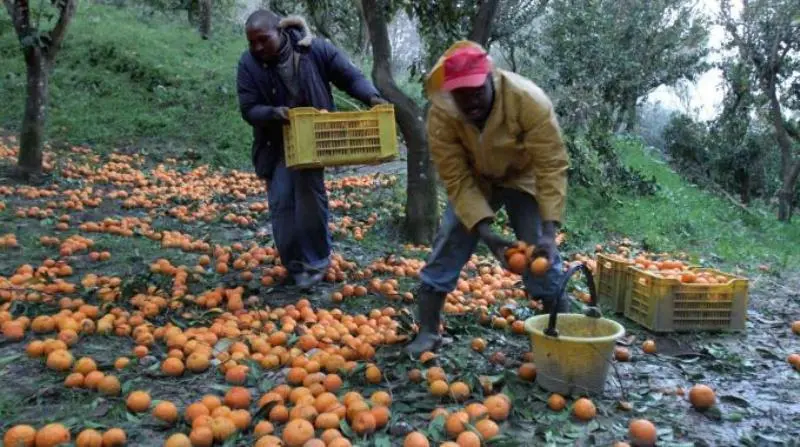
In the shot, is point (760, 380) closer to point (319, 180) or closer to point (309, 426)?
point (309, 426)

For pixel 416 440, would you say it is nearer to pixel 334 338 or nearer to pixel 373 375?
pixel 373 375

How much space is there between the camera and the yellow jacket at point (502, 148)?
310cm

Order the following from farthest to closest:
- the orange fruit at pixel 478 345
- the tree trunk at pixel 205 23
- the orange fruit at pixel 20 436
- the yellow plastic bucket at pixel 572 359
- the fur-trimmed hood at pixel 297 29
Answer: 1. the tree trunk at pixel 205 23
2. the fur-trimmed hood at pixel 297 29
3. the orange fruit at pixel 478 345
4. the yellow plastic bucket at pixel 572 359
5. the orange fruit at pixel 20 436

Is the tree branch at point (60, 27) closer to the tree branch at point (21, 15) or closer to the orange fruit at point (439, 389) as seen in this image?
the tree branch at point (21, 15)

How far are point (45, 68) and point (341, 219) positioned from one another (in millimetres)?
3763

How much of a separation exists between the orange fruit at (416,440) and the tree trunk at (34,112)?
6.82 metres

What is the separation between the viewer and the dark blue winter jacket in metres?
4.56

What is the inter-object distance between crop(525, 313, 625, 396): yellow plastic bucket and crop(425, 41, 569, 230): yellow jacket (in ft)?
1.84

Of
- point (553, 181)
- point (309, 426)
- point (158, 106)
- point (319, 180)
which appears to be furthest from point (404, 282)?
point (158, 106)

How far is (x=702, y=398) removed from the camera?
10.2ft

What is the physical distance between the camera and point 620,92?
18781mm

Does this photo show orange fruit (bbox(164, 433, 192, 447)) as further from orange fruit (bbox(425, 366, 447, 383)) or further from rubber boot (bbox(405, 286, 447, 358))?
Answer: rubber boot (bbox(405, 286, 447, 358))

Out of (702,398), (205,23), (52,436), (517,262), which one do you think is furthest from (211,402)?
(205,23)

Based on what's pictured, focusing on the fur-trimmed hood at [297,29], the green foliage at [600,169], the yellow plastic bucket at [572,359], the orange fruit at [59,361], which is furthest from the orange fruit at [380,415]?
the green foliage at [600,169]
